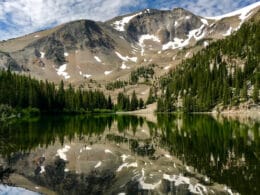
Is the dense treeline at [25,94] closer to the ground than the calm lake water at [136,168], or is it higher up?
higher up

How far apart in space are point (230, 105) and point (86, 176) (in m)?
144

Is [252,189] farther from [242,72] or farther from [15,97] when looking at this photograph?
[242,72]

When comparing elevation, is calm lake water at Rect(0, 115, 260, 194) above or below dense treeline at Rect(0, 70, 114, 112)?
below

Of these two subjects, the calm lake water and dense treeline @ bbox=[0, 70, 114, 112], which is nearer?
the calm lake water

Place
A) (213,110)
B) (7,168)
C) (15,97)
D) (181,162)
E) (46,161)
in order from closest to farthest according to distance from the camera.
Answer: (7,168) < (181,162) < (46,161) < (15,97) < (213,110)

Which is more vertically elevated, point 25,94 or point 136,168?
point 25,94

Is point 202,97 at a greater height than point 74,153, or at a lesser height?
greater

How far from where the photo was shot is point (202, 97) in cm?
18812

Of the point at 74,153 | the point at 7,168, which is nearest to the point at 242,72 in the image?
the point at 74,153

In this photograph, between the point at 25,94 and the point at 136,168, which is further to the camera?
the point at 25,94

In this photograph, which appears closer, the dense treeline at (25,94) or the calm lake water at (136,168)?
the calm lake water at (136,168)

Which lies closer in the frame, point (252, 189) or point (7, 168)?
point (252, 189)

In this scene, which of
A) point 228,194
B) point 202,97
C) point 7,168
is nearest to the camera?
point 228,194

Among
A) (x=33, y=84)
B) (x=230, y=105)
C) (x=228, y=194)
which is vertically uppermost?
(x=33, y=84)
